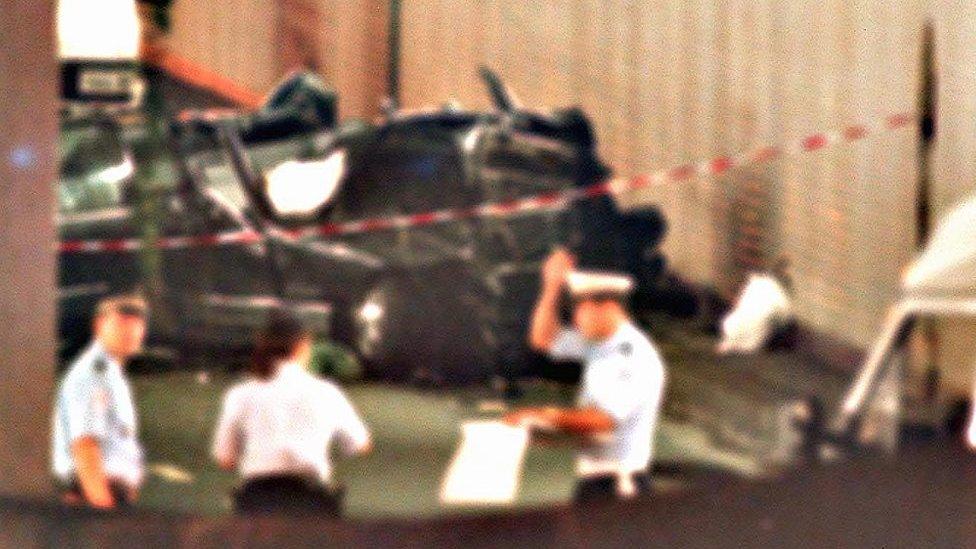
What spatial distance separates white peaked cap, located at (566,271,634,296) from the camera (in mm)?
2352

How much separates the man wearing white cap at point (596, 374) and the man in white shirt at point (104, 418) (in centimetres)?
77

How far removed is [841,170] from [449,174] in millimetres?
777

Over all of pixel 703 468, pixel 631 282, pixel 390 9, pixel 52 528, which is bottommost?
pixel 52 528

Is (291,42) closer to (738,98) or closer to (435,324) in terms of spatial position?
(435,324)

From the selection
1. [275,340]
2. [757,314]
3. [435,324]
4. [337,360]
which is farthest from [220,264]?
[757,314]

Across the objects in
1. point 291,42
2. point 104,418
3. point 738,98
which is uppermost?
point 291,42

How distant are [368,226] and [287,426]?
43 centimetres

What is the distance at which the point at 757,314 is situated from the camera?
241 centimetres

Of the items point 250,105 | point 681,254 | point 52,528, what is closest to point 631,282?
point 681,254

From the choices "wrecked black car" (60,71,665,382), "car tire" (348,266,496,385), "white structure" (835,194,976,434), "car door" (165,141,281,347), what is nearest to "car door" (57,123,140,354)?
"wrecked black car" (60,71,665,382)

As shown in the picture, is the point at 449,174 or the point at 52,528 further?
the point at 52,528

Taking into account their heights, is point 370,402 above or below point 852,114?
below

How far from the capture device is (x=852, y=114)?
2.45m

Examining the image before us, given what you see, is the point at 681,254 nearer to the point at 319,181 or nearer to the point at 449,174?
the point at 449,174
